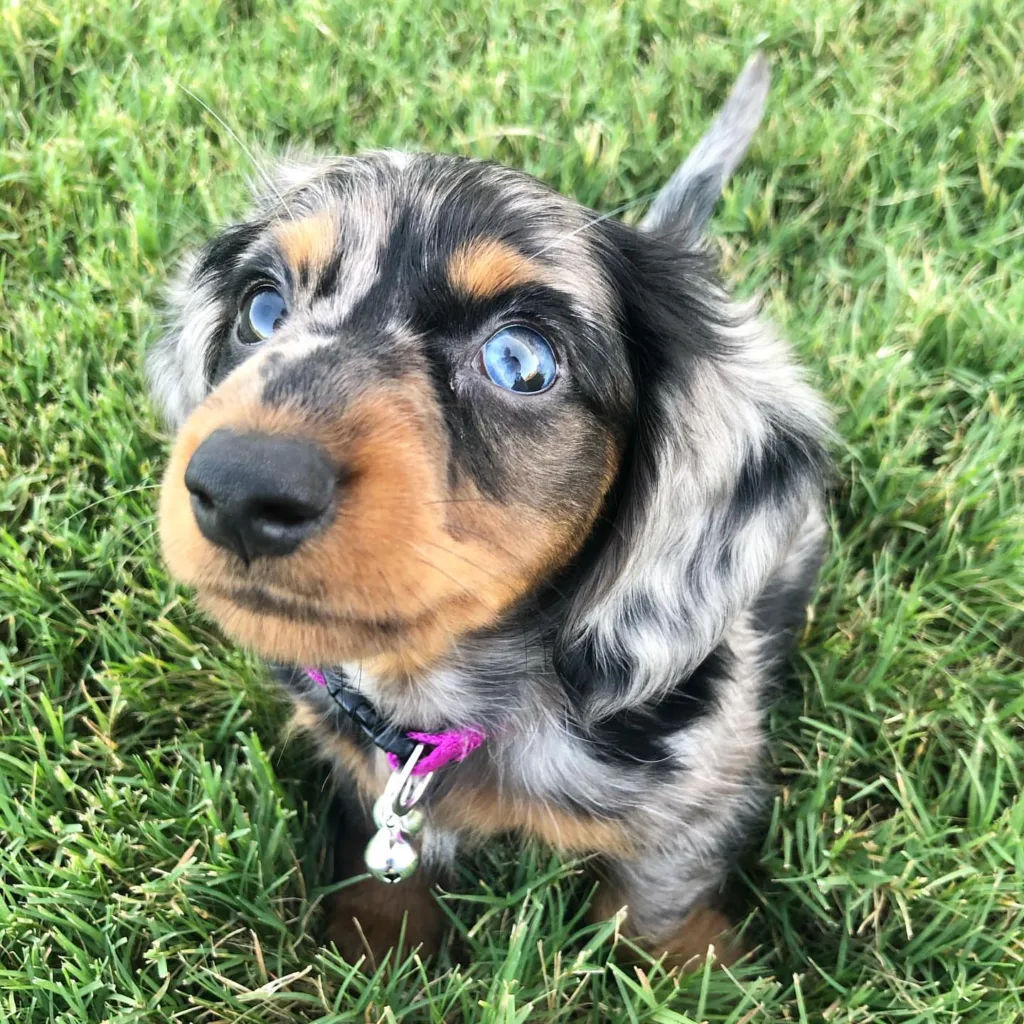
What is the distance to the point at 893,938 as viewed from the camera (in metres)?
2.50

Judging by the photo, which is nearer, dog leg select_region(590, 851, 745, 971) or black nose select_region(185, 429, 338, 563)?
black nose select_region(185, 429, 338, 563)

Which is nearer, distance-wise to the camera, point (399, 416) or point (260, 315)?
point (399, 416)

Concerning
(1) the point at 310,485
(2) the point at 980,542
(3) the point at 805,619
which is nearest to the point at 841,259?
(2) the point at 980,542

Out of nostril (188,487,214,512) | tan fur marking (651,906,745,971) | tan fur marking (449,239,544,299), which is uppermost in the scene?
tan fur marking (449,239,544,299)

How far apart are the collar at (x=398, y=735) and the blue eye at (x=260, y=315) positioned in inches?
31.0

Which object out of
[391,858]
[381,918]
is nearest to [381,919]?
[381,918]

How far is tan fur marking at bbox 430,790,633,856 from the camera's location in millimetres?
2348

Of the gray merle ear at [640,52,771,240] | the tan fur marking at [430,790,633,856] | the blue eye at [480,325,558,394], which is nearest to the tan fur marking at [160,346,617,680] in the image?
the blue eye at [480,325,558,394]

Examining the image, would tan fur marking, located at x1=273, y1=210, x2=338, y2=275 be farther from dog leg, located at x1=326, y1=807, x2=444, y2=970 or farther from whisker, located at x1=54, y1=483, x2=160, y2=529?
dog leg, located at x1=326, y1=807, x2=444, y2=970

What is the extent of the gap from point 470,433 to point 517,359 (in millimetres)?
184

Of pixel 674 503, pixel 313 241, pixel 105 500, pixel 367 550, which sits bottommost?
pixel 105 500

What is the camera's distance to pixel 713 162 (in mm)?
3352

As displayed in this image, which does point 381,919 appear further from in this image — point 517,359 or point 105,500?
point 517,359

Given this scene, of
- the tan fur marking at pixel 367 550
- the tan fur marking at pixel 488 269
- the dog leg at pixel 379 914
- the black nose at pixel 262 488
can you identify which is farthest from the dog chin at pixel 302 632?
the dog leg at pixel 379 914
